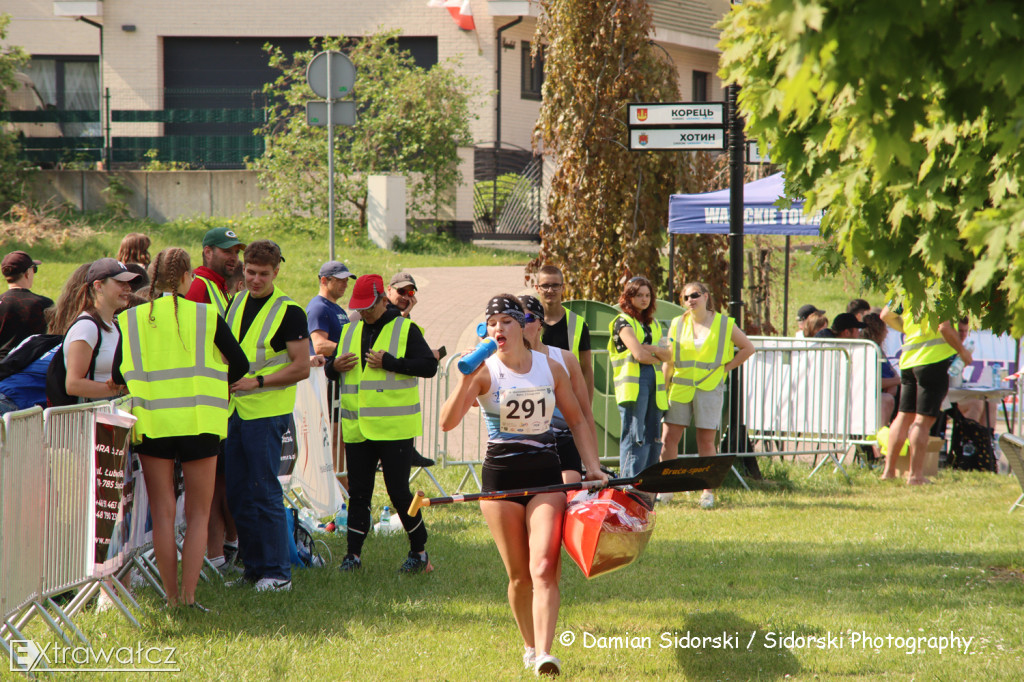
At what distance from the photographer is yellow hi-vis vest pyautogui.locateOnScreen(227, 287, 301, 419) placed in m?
5.87

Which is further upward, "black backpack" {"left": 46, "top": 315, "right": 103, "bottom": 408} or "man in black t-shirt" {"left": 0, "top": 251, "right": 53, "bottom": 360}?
"man in black t-shirt" {"left": 0, "top": 251, "right": 53, "bottom": 360}

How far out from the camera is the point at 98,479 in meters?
4.98

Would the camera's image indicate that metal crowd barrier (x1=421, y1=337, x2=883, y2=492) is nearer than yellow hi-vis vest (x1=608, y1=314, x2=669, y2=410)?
No

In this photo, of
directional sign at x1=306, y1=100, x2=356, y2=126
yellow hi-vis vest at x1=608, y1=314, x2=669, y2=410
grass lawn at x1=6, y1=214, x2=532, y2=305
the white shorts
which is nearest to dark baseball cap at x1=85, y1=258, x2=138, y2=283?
yellow hi-vis vest at x1=608, y1=314, x2=669, y2=410

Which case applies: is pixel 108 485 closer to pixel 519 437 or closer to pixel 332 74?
pixel 519 437

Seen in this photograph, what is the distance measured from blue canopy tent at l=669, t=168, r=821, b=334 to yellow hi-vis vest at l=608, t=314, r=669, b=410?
2.24 m

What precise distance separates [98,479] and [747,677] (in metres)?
3.30

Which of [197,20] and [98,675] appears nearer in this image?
[98,675]

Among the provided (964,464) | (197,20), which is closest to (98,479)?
(964,464)

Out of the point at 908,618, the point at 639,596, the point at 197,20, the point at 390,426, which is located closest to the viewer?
the point at 908,618

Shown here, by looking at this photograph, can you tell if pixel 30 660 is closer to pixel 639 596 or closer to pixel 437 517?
pixel 639 596

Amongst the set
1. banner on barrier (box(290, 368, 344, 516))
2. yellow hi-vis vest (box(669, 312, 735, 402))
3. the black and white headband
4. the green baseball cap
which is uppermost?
the green baseball cap

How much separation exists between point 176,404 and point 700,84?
2636 cm

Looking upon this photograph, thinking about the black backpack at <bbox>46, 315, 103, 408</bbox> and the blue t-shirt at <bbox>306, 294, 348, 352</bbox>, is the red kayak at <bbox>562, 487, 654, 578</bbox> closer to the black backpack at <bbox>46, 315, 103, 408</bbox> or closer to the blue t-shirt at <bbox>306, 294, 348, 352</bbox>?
the black backpack at <bbox>46, 315, 103, 408</bbox>
